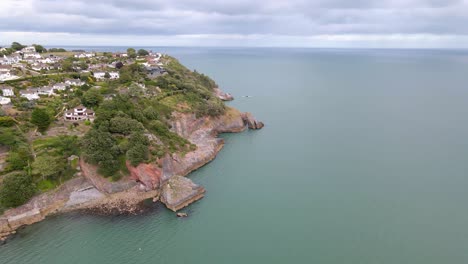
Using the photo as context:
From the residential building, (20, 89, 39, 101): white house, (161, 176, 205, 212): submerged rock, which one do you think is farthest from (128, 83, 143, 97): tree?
(161, 176, 205, 212): submerged rock

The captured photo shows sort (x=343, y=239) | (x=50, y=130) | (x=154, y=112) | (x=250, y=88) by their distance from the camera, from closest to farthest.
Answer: (x=343, y=239), (x=50, y=130), (x=154, y=112), (x=250, y=88)

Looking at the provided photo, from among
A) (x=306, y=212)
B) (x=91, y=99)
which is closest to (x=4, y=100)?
(x=91, y=99)

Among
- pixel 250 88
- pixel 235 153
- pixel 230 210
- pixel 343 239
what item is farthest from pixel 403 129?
pixel 250 88

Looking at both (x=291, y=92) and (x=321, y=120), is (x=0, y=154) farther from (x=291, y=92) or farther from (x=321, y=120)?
(x=291, y=92)

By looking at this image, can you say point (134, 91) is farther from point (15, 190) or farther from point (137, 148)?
point (15, 190)

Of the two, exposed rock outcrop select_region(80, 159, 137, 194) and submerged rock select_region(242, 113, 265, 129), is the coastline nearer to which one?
exposed rock outcrop select_region(80, 159, 137, 194)
